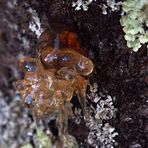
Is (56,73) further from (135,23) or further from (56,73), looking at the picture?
(135,23)

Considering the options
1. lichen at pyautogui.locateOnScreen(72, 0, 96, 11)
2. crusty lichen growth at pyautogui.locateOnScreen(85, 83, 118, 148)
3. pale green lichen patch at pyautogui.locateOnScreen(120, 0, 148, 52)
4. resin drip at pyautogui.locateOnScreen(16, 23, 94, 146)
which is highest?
lichen at pyautogui.locateOnScreen(72, 0, 96, 11)

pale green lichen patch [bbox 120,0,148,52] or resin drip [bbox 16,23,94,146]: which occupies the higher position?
pale green lichen patch [bbox 120,0,148,52]

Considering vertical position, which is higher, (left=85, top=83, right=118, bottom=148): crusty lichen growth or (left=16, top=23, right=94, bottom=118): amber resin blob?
(left=16, top=23, right=94, bottom=118): amber resin blob

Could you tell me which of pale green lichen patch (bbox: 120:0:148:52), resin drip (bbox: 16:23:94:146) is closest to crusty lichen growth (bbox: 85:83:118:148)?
resin drip (bbox: 16:23:94:146)

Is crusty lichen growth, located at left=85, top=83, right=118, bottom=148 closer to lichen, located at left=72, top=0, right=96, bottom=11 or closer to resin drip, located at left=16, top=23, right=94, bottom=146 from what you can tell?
resin drip, located at left=16, top=23, right=94, bottom=146

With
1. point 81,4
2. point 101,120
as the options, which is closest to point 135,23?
point 81,4

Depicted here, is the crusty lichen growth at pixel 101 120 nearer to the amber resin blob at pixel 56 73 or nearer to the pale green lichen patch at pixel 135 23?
the amber resin blob at pixel 56 73

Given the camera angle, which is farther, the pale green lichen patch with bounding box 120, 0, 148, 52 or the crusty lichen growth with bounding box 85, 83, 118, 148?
the crusty lichen growth with bounding box 85, 83, 118, 148

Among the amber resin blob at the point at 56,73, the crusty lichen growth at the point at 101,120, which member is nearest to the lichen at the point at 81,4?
the amber resin blob at the point at 56,73

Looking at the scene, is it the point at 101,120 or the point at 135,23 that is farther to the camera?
the point at 101,120

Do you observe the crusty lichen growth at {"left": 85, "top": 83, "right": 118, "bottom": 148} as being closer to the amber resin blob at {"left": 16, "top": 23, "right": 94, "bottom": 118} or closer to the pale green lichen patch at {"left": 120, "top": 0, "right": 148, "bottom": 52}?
the amber resin blob at {"left": 16, "top": 23, "right": 94, "bottom": 118}
